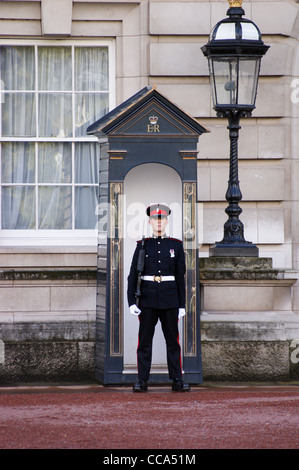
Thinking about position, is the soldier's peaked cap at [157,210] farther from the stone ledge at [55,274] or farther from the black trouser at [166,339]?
the stone ledge at [55,274]

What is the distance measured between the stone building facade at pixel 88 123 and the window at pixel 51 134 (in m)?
0.01

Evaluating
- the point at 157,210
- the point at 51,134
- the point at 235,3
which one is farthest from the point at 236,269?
the point at 235,3

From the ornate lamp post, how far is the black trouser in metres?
1.27

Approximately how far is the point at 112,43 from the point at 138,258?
9.26ft

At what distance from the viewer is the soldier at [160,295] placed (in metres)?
9.52

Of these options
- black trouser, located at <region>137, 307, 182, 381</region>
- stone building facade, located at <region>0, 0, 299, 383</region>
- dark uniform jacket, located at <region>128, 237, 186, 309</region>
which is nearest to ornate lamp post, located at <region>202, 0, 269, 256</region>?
stone building facade, located at <region>0, 0, 299, 383</region>

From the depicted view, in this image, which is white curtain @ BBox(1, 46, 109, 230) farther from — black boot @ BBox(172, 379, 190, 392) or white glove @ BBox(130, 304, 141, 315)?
black boot @ BBox(172, 379, 190, 392)

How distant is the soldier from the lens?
9.52m

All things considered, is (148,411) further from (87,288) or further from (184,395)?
(87,288)

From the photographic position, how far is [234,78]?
10.4 meters

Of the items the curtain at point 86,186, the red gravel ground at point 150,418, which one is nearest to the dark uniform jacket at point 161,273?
the red gravel ground at point 150,418

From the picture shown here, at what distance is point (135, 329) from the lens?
10.3 m

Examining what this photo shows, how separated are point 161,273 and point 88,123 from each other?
96.3 inches

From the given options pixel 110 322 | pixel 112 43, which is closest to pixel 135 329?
pixel 110 322
